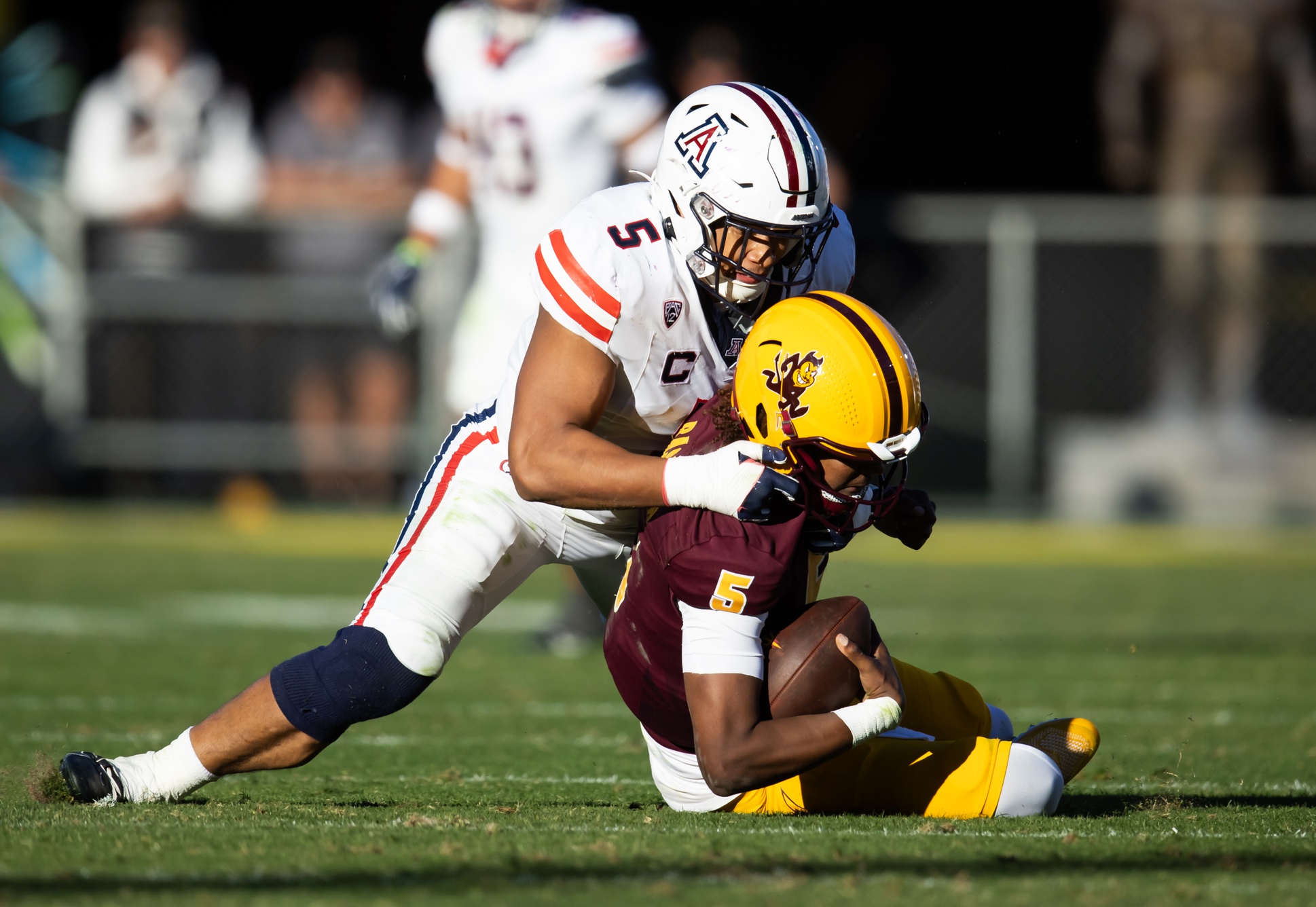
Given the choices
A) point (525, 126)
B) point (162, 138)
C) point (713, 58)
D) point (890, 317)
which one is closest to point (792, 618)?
point (525, 126)

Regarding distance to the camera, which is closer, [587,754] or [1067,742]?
[1067,742]

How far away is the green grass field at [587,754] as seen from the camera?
118 inches

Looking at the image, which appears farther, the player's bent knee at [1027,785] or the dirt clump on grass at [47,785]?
the dirt clump on grass at [47,785]

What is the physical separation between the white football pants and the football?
20.9 inches

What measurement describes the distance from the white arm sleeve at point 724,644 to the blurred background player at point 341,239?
8.06 metres

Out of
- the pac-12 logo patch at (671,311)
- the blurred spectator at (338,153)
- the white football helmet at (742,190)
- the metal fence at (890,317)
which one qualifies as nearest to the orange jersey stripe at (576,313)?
the pac-12 logo patch at (671,311)

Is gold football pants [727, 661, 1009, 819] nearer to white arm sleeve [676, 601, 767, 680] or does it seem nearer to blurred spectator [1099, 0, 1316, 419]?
white arm sleeve [676, 601, 767, 680]

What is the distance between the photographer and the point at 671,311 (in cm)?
380

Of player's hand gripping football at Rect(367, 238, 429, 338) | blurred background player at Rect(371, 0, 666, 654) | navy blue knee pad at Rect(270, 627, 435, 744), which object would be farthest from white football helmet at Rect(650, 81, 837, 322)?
blurred background player at Rect(371, 0, 666, 654)

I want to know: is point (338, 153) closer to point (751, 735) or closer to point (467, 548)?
point (467, 548)

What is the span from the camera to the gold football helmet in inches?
136

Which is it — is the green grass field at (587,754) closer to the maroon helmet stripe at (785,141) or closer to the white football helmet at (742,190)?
the white football helmet at (742,190)

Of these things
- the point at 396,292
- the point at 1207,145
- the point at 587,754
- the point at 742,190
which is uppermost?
the point at 742,190

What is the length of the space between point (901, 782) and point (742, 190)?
1.24 m
